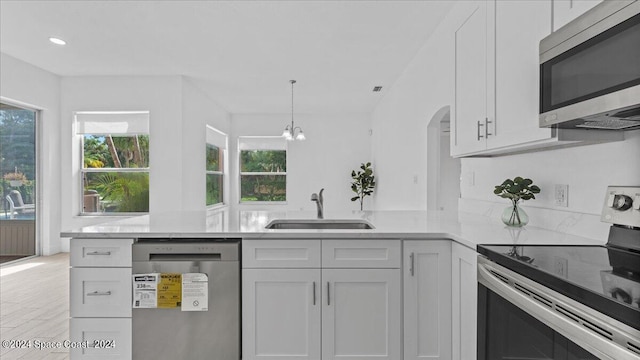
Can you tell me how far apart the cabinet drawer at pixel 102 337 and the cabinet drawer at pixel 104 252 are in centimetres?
29

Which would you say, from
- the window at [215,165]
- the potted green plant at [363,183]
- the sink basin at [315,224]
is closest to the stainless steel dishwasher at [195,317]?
the sink basin at [315,224]

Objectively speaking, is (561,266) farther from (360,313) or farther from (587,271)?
(360,313)

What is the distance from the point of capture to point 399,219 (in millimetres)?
2346

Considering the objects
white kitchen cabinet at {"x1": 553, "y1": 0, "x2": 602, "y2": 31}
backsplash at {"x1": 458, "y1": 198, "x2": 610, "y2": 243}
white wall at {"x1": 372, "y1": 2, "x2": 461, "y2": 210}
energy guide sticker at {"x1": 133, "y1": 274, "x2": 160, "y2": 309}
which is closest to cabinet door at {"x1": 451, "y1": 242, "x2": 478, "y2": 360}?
backsplash at {"x1": 458, "y1": 198, "x2": 610, "y2": 243}

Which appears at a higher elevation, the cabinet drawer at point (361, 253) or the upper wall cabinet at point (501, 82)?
the upper wall cabinet at point (501, 82)

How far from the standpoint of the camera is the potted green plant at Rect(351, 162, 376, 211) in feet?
23.6

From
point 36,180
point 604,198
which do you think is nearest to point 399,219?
point 604,198

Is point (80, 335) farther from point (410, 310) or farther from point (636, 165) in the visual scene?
point (636, 165)

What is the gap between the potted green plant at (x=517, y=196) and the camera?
6.09 feet

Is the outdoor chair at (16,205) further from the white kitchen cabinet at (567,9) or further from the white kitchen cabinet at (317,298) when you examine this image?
the white kitchen cabinet at (567,9)

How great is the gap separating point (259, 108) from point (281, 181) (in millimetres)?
1720

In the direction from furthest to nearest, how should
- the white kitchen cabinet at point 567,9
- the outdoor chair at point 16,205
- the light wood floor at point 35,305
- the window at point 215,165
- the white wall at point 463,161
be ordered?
the window at point 215,165, the outdoor chair at point 16,205, the light wood floor at point 35,305, the white wall at point 463,161, the white kitchen cabinet at point 567,9

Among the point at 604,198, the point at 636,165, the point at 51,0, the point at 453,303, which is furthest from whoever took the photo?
the point at 51,0

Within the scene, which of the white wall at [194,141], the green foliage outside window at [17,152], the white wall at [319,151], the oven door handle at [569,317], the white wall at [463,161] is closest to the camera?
the oven door handle at [569,317]
